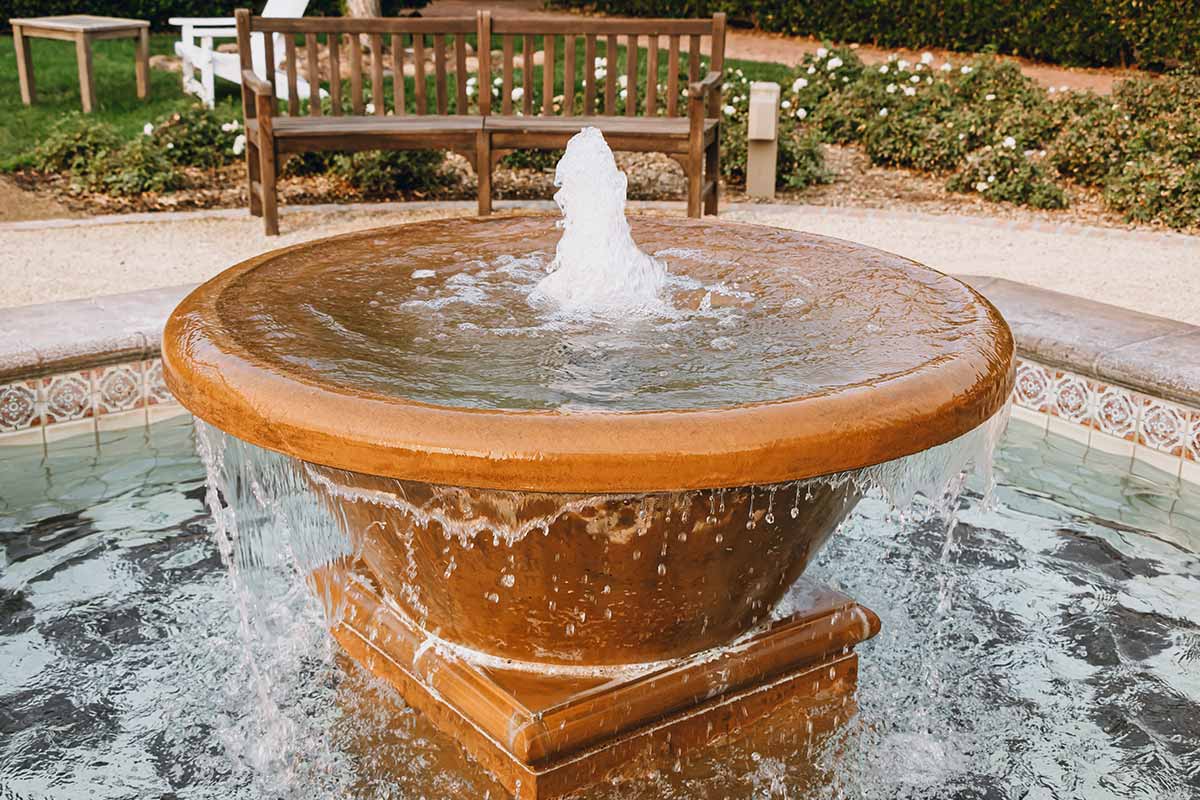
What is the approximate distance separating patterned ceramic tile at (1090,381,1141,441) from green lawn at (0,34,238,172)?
22.5 feet

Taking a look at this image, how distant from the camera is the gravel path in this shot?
5754mm

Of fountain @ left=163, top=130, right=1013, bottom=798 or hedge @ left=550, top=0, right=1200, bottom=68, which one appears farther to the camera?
hedge @ left=550, top=0, right=1200, bottom=68

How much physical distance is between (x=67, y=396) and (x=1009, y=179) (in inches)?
242

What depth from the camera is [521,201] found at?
771cm

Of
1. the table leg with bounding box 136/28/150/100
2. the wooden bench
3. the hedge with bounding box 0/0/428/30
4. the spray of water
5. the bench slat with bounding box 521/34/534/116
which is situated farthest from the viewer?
the hedge with bounding box 0/0/428/30

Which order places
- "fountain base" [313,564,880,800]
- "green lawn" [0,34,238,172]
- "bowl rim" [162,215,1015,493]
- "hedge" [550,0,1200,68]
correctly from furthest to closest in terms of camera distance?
1. "hedge" [550,0,1200,68]
2. "green lawn" [0,34,238,172]
3. "fountain base" [313,564,880,800]
4. "bowl rim" [162,215,1015,493]

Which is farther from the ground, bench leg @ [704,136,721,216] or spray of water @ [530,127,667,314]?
spray of water @ [530,127,667,314]

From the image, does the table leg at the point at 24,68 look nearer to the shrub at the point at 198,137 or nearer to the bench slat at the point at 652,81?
the shrub at the point at 198,137

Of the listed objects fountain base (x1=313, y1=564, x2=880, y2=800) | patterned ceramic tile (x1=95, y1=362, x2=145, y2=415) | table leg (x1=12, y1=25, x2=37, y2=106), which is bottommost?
fountain base (x1=313, y1=564, x2=880, y2=800)

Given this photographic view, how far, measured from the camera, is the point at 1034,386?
14.0 feet

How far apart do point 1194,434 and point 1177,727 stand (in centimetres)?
134

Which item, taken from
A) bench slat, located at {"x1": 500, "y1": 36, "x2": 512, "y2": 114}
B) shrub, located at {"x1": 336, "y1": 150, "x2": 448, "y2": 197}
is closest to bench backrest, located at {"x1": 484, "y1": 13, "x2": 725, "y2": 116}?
bench slat, located at {"x1": 500, "y1": 36, "x2": 512, "y2": 114}

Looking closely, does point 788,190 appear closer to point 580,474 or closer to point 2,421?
point 2,421

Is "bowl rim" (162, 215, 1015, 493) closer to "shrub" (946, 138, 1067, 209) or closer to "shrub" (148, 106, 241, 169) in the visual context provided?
"shrub" (946, 138, 1067, 209)
